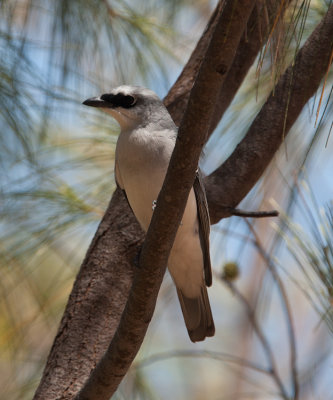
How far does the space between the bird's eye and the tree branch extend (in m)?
0.57

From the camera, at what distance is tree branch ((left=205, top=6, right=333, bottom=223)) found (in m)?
3.24

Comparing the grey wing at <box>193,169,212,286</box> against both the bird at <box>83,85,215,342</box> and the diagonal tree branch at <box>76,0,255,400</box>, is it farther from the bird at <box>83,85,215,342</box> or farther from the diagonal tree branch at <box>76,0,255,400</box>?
the diagonal tree branch at <box>76,0,255,400</box>

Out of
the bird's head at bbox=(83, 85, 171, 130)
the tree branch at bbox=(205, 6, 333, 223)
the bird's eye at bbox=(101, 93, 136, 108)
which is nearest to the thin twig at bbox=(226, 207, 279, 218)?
the tree branch at bbox=(205, 6, 333, 223)

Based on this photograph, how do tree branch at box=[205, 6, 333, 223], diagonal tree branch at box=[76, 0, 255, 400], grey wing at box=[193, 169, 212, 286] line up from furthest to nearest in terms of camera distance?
tree branch at box=[205, 6, 333, 223], grey wing at box=[193, 169, 212, 286], diagonal tree branch at box=[76, 0, 255, 400]

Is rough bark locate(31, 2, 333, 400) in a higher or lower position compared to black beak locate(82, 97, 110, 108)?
lower

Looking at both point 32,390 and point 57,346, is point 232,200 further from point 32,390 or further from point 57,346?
point 32,390

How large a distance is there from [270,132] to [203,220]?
1.86 feet

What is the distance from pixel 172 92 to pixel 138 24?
582mm

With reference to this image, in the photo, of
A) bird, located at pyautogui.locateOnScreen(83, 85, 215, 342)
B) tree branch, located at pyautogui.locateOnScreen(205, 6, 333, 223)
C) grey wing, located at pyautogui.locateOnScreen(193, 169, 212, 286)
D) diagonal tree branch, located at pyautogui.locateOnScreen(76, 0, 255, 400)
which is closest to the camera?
diagonal tree branch, located at pyautogui.locateOnScreen(76, 0, 255, 400)

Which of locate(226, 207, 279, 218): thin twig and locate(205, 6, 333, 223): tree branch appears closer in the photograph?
locate(226, 207, 279, 218): thin twig

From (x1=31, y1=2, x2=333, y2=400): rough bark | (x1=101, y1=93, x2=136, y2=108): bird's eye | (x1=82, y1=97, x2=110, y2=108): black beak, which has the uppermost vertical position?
(x1=101, y1=93, x2=136, y2=108): bird's eye

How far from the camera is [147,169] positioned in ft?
9.76

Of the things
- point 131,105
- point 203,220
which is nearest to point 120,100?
point 131,105

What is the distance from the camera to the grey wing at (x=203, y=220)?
3094 mm
